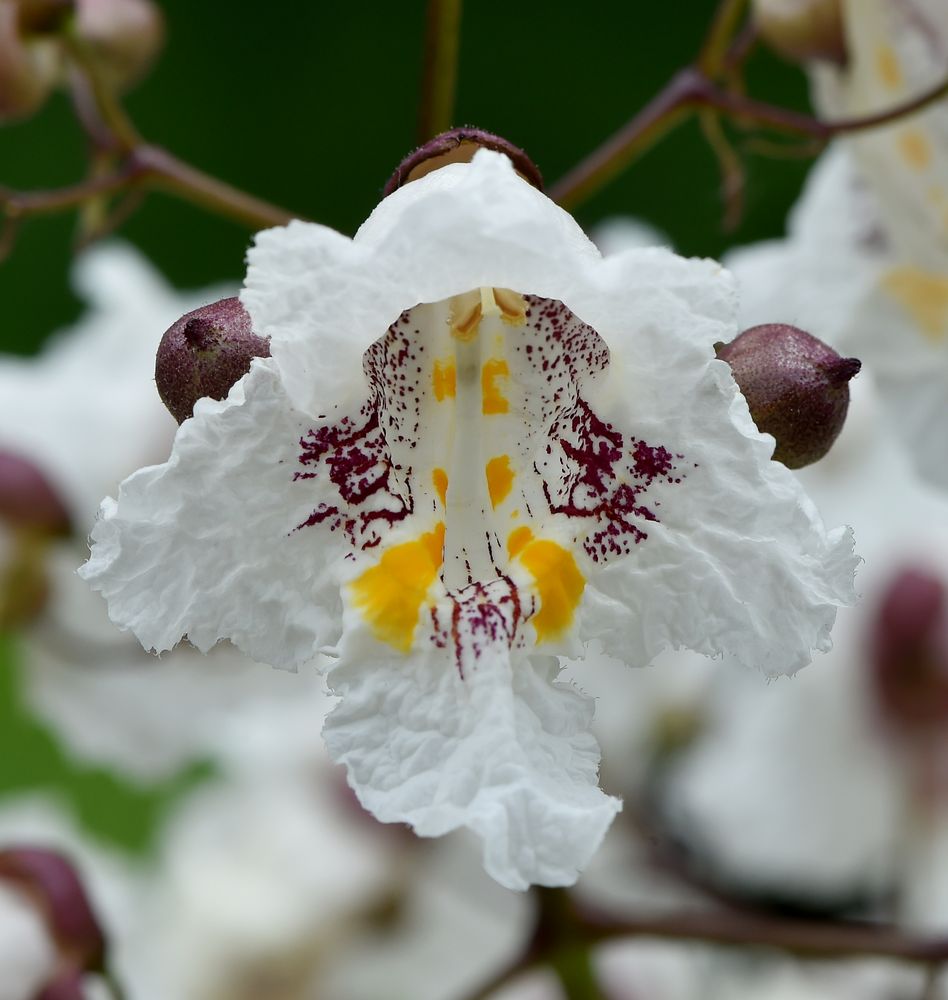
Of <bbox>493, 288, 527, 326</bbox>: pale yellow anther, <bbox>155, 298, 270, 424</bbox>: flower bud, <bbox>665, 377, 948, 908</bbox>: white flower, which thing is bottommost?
<bbox>665, 377, 948, 908</bbox>: white flower

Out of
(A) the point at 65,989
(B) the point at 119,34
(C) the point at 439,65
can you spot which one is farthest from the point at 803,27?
(A) the point at 65,989

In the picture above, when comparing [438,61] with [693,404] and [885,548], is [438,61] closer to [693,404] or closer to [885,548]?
[693,404]

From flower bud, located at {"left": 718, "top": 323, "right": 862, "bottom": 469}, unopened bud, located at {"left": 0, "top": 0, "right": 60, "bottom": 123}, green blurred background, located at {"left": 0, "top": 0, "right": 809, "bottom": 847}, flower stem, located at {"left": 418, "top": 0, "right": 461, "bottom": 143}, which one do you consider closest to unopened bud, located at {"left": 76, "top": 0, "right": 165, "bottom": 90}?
unopened bud, located at {"left": 0, "top": 0, "right": 60, "bottom": 123}

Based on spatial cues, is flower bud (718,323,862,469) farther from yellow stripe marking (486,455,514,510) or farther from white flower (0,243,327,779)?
white flower (0,243,327,779)

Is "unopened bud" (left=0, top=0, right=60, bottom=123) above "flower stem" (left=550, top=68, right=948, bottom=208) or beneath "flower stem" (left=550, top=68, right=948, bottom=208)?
above

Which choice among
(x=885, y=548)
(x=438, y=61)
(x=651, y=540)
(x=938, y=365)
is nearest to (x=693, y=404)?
(x=651, y=540)

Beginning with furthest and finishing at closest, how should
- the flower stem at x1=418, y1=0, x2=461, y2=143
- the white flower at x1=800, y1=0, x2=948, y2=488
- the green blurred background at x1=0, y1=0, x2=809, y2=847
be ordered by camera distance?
the green blurred background at x1=0, y1=0, x2=809, y2=847 → the white flower at x1=800, y1=0, x2=948, y2=488 → the flower stem at x1=418, y1=0, x2=461, y2=143
